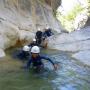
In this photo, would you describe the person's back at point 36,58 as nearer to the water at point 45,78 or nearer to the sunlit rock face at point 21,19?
the water at point 45,78

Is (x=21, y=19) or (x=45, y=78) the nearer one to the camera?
(x=45, y=78)

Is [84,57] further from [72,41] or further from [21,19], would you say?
[21,19]

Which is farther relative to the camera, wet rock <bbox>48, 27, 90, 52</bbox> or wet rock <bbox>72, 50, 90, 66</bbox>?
wet rock <bbox>48, 27, 90, 52</bbox>

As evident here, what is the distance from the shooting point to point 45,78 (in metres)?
10.1

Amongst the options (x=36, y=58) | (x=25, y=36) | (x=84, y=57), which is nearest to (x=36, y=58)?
(x=36, y=58)

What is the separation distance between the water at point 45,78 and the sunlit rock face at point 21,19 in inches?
124

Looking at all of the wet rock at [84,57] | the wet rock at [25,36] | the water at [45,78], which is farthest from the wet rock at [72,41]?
the water at [45,78]

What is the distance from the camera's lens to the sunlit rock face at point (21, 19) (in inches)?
617

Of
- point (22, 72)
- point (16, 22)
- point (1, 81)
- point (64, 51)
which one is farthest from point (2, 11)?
point (1, 81)

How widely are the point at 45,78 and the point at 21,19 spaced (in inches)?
436

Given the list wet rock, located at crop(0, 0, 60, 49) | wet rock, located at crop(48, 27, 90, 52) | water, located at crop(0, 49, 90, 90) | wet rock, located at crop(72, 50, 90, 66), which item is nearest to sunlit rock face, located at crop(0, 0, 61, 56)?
wet rock, located at crop(0, 0, 60, 49)

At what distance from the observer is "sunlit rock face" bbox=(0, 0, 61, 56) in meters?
15.7

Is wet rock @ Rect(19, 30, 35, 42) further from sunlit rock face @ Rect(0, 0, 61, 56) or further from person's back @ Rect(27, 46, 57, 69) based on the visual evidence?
person's back @ Rect(27, 46, 57, 69)

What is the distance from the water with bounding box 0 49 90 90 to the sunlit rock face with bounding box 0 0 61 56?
316 cm
